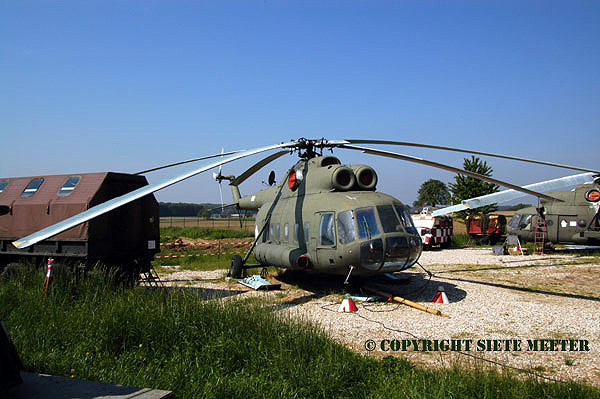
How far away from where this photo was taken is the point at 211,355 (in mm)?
5059

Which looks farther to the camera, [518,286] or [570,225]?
[570,225]

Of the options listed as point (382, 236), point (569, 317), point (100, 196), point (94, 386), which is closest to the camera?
point (94, 386)

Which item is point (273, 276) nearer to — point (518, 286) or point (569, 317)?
point (518, 286)

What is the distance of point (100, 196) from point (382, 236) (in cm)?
618

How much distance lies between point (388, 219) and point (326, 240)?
143 cm

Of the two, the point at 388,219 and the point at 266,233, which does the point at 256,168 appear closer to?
the point at 266,233

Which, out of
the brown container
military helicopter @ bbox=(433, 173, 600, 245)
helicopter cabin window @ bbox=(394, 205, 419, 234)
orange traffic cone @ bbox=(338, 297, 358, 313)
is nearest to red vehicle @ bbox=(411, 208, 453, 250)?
military helicopter @ bbox=(433, 173, 600, 245)

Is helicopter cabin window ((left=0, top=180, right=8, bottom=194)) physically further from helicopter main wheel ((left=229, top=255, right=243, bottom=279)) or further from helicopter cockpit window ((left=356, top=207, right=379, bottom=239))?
helicopter cockpit window ((left=356, top=207, right=379, bottom=239))

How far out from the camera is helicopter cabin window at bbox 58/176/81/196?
30.9 ft

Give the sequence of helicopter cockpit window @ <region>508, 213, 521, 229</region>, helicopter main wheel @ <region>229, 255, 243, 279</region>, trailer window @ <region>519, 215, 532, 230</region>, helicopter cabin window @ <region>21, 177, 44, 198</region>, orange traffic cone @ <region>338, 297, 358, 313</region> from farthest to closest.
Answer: helicopter cockpit window @ <region>508, 213, 521, 229</region> → trailer window @ <region>519, 215, 532, 230</region> → helicopter main wheel @ <region>229, 255, 243, 279</region> → helicopter cabin window @ <region>21, 177, 44, 198</region> → orange traffic cone @ <region>338, 297, 358, 313</region>

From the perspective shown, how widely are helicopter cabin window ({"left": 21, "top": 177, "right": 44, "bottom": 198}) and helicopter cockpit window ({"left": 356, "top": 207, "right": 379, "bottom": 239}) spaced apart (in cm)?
774

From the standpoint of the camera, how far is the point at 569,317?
7629 mm

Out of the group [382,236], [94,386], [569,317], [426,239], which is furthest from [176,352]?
[426,239]

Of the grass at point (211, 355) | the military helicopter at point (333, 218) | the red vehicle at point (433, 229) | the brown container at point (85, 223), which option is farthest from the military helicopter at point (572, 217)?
the grass at point (211, 355)
